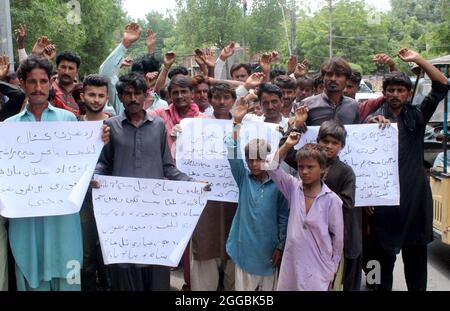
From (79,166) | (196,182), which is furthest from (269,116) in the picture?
(79,166)

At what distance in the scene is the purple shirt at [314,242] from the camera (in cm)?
353

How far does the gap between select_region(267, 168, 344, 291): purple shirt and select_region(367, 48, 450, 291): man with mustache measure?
0.97 metres

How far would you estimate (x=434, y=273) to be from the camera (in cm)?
567

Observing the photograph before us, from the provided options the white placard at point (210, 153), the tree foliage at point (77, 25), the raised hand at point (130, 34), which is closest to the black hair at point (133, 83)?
the white placard at point (210, 153)

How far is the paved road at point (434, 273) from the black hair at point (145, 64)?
2.21 meters

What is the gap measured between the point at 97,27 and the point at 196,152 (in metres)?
24.4

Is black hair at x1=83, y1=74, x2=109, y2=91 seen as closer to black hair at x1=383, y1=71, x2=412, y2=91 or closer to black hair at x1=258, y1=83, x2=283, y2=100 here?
black hair at x1=258, y1=83, x2=283, y2=100

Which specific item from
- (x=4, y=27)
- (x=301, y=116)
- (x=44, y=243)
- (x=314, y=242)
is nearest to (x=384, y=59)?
(x=301, y=116)

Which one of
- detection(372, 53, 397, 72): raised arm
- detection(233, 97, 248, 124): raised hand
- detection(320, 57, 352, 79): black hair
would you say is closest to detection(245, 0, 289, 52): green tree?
detection(372, 53, 397, 72): raised arm

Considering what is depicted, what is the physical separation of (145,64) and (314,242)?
11.0ft

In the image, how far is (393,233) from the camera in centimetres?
441

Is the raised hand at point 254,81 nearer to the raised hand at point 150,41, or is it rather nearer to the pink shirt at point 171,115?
the pink shirt at point 171,115

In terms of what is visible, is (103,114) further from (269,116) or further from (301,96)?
(301,96)

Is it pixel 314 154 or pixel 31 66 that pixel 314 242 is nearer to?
pixel 314 154
